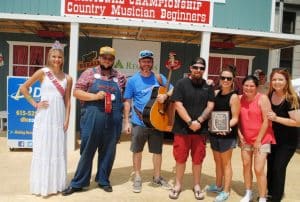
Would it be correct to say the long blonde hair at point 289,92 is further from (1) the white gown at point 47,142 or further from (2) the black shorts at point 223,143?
(1) the white gown at point 47,142

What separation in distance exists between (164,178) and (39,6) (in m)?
4.78

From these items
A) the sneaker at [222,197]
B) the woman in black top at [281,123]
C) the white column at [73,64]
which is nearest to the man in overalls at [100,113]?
the sneaker at [222,197]

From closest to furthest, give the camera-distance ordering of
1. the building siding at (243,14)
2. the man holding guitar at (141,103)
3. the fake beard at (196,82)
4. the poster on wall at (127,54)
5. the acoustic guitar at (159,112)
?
the fake beard at (196,82)
the acoustic guitar at (159,112)
the man holding guitar at (141,103)
the building siding at (243,14)
the poster on wall at (127,54)

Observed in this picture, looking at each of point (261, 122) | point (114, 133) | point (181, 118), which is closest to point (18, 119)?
point (114, 133)

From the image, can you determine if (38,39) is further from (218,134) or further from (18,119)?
(218,134)

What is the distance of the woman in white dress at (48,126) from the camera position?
16.0 feet

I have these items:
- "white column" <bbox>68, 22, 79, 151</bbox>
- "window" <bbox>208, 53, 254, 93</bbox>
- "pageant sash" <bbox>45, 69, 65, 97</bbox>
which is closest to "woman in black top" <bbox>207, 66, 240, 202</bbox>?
"pageant sash" <bbox>45, 69, 65, 97</bbox>

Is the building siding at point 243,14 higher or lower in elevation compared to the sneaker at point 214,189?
higher

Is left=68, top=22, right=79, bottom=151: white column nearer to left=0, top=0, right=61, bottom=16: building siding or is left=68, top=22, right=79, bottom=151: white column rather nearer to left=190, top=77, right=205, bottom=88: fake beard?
left=0, top=0, right=61, bottom=16: building siding

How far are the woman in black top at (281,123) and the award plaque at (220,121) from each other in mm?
518

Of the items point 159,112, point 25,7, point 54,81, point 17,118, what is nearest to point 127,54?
point 25,7

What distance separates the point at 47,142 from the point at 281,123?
283cm

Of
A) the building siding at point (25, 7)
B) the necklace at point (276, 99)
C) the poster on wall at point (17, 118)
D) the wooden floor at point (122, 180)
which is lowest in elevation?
the wooden floor at point (122, 180)

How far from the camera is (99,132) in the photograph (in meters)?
5.11
